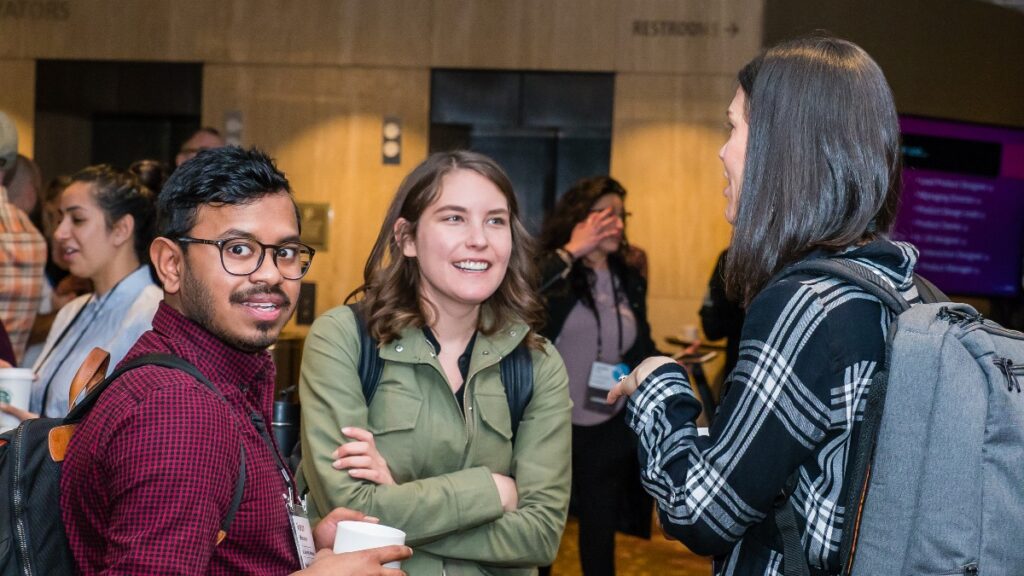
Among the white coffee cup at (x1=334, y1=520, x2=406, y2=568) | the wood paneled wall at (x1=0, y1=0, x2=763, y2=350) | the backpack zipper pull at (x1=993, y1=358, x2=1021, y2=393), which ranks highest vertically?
the wood paneled wall at (x1=0, y1=0, x2=763, y2=350)

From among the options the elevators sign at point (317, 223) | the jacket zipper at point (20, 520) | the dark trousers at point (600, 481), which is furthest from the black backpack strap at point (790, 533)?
the elevators sign at point (317, 223)

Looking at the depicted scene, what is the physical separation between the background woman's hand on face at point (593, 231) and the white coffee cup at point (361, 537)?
3.19 metres

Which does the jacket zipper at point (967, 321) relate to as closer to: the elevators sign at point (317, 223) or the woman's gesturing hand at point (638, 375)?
the woman's gesturing hand at point (638, 375)

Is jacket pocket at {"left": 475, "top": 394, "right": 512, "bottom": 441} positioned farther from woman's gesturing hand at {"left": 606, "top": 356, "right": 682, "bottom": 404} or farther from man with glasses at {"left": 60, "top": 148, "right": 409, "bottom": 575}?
woman's gesturing hand at {"left": 606, "top": 356, "right": 682, "bottom": 404}

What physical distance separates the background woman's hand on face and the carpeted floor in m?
1.59

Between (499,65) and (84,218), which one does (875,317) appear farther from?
(499,65)

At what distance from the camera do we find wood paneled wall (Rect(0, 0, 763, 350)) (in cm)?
743

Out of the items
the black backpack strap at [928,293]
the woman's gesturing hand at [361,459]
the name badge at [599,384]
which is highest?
the black backpack strap at [928,293]

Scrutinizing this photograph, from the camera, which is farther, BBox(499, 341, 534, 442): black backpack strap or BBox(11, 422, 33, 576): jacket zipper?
BBox(499, 341, 534, 442): black backpack strap

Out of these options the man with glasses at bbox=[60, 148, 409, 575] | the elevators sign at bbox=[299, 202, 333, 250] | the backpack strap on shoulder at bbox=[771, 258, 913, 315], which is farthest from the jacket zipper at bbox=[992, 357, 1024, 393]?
the elevators sign at bbox=[299, 202, 333, 250]

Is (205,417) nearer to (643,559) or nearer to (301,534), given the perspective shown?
(301,534)

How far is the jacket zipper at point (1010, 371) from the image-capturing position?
53.1 inches

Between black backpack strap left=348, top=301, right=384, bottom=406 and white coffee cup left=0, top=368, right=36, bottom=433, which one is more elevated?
black backpack strap left=348, top=301, right=384, bottom=406

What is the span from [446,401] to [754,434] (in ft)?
3.03
